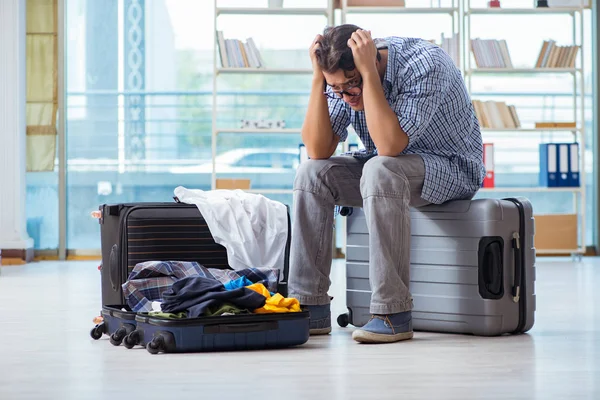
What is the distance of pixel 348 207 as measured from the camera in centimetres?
255

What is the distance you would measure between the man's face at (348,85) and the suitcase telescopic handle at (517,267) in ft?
1.72

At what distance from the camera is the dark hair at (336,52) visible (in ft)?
7.46

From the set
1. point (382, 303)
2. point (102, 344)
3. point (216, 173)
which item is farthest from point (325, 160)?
point (216, 173)

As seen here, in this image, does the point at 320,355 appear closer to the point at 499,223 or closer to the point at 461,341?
the point at 461,341

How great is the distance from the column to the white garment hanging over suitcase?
10.1ft

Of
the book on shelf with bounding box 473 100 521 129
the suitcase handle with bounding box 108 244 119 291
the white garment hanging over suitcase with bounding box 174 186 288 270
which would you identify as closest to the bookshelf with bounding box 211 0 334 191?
the book on shelf with bounding box 473 100 521 129

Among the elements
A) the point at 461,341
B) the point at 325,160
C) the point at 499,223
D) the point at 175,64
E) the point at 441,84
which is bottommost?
the point at 461,341

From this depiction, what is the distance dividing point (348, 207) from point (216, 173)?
11.0ft

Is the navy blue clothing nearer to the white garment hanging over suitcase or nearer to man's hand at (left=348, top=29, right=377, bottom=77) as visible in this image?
the white garment hanging over suitcase

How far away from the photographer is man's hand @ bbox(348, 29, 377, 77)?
88.4 inches

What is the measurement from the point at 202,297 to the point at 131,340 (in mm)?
195

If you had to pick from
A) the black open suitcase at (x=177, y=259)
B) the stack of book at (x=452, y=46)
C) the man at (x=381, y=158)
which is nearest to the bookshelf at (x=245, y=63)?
the stack of book at (x=452, y=46)

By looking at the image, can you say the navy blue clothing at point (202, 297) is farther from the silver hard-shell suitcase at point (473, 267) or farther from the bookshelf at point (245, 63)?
the bookshelf at point (245, 63)

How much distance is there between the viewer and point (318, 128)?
2.45 metres
